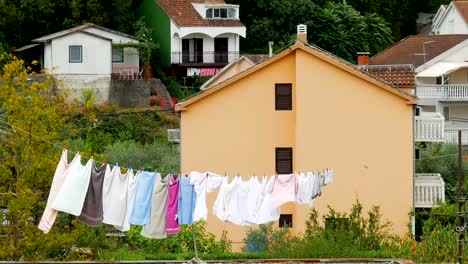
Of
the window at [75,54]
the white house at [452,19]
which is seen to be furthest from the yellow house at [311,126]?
the white house at [452,19]

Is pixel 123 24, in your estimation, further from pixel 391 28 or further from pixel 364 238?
pixel 364 238

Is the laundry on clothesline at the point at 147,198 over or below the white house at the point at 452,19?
below

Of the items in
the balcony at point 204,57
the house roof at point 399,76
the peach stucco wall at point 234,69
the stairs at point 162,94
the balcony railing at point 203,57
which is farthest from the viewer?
the balcony railing at point 203,57

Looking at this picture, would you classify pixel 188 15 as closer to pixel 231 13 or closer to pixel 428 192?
pixel 231 13

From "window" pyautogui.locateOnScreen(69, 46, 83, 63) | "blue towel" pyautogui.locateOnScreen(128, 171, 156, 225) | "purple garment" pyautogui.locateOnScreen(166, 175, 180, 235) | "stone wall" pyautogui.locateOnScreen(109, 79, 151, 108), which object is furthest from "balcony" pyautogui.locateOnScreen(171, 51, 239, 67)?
"blue towel" pyautogui.locateOnScreen(128, 171, 156, 225)

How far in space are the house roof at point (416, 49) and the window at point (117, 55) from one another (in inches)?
410

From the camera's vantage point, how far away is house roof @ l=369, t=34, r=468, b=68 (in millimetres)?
68812

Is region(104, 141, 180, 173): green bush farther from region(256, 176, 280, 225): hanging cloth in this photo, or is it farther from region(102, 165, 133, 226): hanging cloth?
region(102, 165, 133, 226): hanging cloth

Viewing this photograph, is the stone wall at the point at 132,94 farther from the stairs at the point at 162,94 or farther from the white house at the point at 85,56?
the stairs at the point at 162,94

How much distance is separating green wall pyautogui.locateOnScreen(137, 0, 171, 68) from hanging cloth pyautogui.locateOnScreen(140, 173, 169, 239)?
1363 inches

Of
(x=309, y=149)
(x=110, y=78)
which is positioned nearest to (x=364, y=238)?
(x=309, y=149)

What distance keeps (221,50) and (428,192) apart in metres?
25.2

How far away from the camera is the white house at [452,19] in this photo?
77625mm

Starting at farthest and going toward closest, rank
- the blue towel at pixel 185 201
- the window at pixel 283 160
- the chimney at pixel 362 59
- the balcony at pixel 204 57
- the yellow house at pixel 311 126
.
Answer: the balcony at pixel 204 57 → the chimney at pixel 362 59 → the window at pixel 283 160 → the yellow house at pixel 311 126 → the blue towel at pixel 185 201
